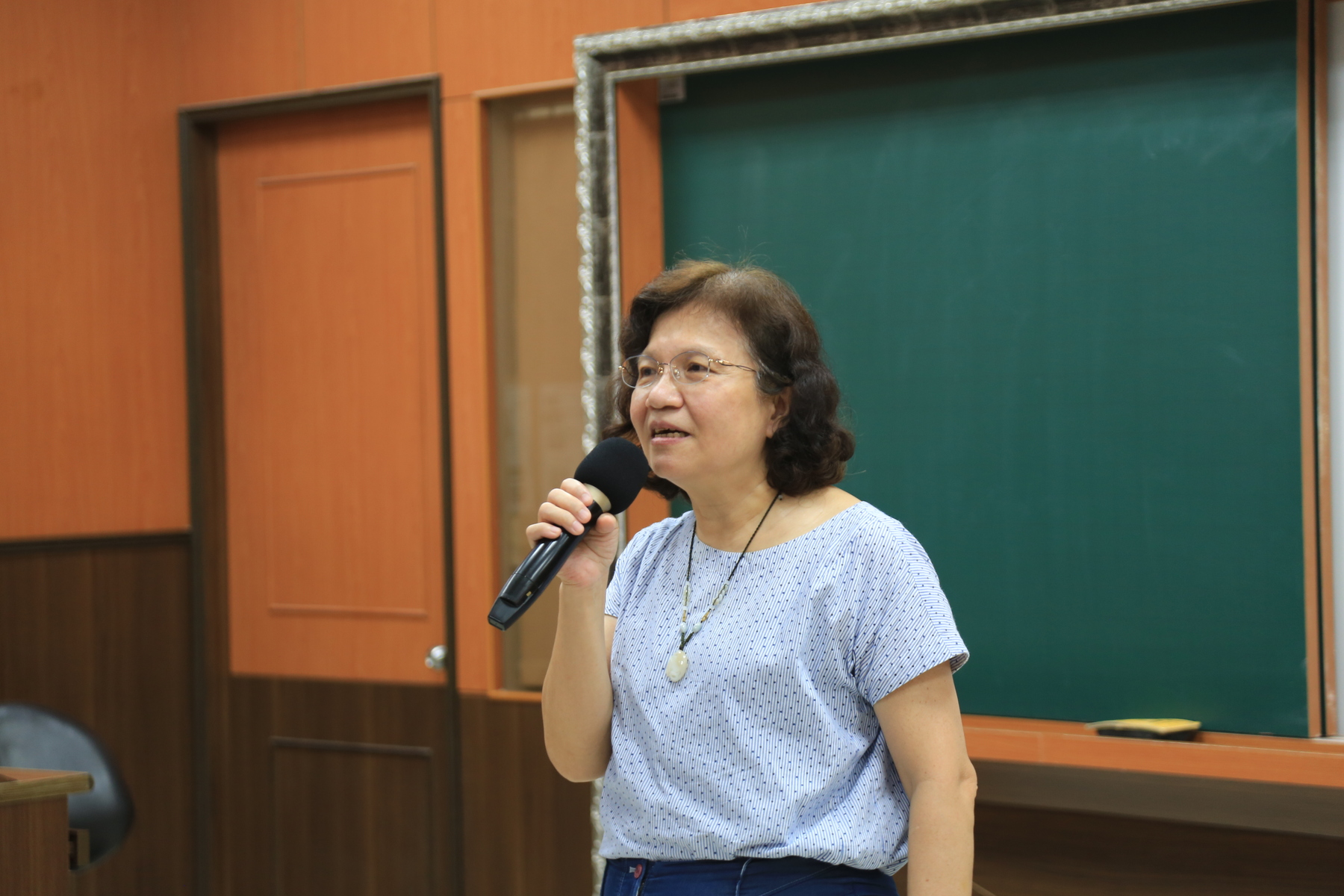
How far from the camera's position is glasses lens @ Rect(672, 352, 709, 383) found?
1.51 meters

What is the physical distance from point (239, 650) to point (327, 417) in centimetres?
73

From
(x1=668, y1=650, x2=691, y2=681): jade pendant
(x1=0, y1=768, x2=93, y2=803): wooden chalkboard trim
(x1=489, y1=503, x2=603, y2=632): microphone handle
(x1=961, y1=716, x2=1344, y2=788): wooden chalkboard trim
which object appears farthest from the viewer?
(x1=961, y1=716, x2=1344, y2=788): wooden chalkboard trim

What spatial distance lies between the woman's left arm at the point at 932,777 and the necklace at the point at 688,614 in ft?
0.73

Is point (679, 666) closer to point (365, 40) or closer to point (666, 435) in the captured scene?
point (666, 435)

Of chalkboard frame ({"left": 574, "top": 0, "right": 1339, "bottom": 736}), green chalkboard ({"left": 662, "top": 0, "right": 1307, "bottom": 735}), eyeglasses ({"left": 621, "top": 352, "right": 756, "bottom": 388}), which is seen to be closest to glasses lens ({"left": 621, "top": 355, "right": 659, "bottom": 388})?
eyeglasses ({"left": 621, "top": 352, "right": 756, "bottom": 388})

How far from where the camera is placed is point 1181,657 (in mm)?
2451

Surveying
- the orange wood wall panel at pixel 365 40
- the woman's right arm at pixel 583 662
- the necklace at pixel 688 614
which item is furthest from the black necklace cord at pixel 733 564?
the orange wood wall panel at pixel 365 40

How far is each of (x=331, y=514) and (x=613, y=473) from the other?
216 cm

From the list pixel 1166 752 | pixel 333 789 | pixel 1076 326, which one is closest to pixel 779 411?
pixel 1076 326

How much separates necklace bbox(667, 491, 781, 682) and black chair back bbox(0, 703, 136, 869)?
1727 millimetres

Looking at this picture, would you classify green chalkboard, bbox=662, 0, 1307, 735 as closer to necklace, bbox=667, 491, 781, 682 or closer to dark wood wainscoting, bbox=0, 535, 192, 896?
necklace, bbox=667, 491, 781, 682

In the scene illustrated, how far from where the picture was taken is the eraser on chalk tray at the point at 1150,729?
7.88ft

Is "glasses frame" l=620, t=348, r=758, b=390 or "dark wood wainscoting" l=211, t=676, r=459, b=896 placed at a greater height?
"glasses frame" l=620, t=348, r=758, b=390

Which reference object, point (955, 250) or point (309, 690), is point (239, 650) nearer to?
point (309, 690)
